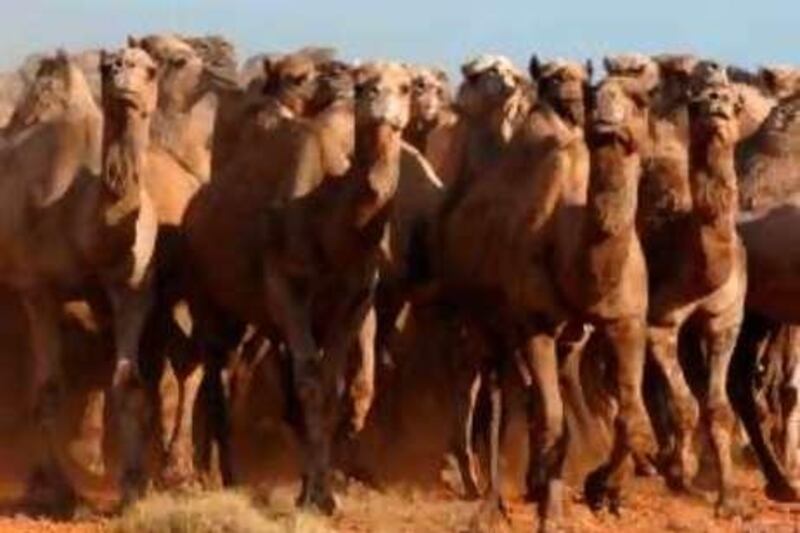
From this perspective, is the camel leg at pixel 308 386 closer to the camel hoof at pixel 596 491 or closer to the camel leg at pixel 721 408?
the camel hoof at pixel 596 491

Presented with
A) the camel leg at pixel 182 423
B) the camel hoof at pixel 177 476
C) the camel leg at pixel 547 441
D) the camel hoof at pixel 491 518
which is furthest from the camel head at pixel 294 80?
the camel hoof at pixel 491 518

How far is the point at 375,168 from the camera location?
15.7m

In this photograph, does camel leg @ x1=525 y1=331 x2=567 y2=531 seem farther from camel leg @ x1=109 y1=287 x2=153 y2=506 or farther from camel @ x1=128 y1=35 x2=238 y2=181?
camel @ x1=128 y1=35 x2=238 y2=181

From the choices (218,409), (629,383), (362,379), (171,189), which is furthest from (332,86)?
(629,383)

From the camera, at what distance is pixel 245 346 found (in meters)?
18.9

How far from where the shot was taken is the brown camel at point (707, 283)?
16453 millimetres

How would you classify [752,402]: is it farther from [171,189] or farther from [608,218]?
[171,189]

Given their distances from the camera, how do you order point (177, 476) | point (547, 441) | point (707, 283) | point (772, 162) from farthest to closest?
point (772, 162) < point (177, 476) < point (707, 283) < point (547, 441)

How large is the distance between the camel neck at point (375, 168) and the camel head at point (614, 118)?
1.32 m

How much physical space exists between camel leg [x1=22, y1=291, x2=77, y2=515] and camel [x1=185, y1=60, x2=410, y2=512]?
147cm

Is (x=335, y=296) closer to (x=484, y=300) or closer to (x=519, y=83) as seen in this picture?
(x=484, y=300)

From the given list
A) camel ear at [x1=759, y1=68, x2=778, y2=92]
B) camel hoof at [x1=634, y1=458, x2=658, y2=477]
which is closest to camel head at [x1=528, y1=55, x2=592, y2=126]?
camel hoof at [x1=634, y1=458, x2=658, y2=477]

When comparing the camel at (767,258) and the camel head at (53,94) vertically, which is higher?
the camel head at (53,94)

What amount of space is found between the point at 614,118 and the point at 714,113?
1.54 metres
